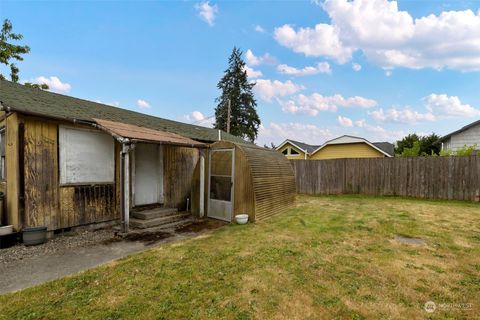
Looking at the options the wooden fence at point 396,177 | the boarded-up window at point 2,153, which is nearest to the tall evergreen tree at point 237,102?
the wooden fence at point 396,177

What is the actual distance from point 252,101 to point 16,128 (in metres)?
28.8

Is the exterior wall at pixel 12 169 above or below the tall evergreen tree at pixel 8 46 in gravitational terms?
below

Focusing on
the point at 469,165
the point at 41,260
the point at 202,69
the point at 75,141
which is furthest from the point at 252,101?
the point at 41,260

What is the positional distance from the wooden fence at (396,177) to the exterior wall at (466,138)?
727cm

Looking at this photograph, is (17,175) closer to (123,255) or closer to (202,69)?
(123,255)

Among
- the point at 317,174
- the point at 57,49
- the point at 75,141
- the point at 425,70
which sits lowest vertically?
the point at 317,174

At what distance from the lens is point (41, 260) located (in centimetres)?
435

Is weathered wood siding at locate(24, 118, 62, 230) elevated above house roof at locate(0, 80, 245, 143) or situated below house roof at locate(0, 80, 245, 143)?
below

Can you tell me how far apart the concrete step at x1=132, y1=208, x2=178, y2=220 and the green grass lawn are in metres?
1.97

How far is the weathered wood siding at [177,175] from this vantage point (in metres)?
8.38

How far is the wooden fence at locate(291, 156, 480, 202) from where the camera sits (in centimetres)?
1027

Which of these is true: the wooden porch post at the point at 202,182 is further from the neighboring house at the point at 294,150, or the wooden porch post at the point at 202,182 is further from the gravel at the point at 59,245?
the neighboring house at the point at 294,150

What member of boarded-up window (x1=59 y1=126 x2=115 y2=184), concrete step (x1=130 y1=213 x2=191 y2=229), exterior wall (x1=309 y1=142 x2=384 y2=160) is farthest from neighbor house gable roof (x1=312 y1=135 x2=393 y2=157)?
Result: boarded-up window (x1=59 y1=126 x2=115 y2=184)

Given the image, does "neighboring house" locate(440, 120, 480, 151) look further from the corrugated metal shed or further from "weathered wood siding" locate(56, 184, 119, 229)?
"weathered wood siding" locate(56, 184, 119, 229)
